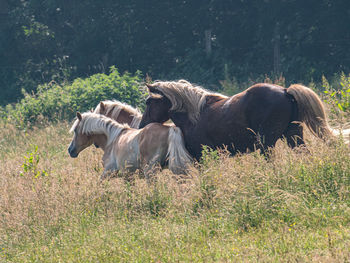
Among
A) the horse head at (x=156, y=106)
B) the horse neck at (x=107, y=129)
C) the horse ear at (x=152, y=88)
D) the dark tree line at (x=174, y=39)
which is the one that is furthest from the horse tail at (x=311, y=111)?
the dark tree line at (x=174, y=39)

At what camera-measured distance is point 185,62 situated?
2189 cm

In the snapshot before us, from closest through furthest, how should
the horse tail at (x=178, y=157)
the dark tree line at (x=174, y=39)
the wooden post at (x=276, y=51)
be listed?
the horse tail at (x=178, y=157) → the dark tree line at (x=174, y=39) → the wooden post at (x=276, y=51)

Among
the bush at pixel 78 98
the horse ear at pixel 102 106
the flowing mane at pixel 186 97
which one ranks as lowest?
the bush at pixel 78 98

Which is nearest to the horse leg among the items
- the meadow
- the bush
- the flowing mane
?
the meadow

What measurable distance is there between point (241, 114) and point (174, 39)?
53.4 feet

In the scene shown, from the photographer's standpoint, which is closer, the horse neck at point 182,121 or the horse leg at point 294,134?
the horse leg at point 294,134

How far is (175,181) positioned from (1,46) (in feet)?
65.7

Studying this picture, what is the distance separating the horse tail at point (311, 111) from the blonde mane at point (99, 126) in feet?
10.1

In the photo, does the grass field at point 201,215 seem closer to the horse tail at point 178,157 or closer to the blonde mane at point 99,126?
the horse tail at point 178,157

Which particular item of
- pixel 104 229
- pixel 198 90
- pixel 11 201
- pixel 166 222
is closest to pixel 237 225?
pixel 166 222

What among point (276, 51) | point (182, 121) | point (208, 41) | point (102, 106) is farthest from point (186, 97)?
point (208, 41)

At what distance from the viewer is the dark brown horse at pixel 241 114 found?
653cm

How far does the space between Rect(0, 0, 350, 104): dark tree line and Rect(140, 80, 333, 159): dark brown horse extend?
1084 centimetres

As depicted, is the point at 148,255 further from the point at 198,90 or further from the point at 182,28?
the point at 182,28
